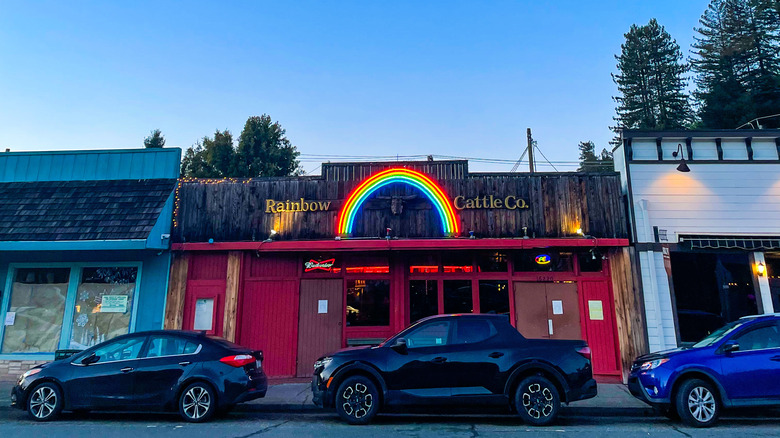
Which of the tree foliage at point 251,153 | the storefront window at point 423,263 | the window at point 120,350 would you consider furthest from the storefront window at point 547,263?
the tree foliage at point 251,153

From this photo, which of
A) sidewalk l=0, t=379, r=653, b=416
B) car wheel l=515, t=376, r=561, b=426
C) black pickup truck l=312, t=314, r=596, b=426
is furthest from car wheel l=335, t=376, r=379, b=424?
car wheel l=515, t=376, r=561, b=426

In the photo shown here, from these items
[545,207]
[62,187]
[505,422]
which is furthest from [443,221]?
[62,187]

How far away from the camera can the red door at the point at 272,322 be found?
448 inches

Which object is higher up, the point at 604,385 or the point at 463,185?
the point at 463,185

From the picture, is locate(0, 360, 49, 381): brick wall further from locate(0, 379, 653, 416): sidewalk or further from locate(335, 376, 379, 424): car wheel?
locate(335, 376, 379, 424): car wheel

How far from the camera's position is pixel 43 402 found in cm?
751

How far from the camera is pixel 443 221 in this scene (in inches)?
457

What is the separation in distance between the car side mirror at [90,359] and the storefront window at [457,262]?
303 inches

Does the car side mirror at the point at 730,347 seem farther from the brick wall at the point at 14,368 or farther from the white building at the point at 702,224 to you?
the brick wall at the point at 14,368

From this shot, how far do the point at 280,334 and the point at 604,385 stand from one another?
7.87 m

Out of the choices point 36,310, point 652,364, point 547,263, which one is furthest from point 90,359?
point 547,263

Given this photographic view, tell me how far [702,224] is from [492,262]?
17.7 ft

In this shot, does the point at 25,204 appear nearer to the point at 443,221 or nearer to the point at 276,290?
the point at 276,290

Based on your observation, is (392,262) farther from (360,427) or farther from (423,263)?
(360,427)
